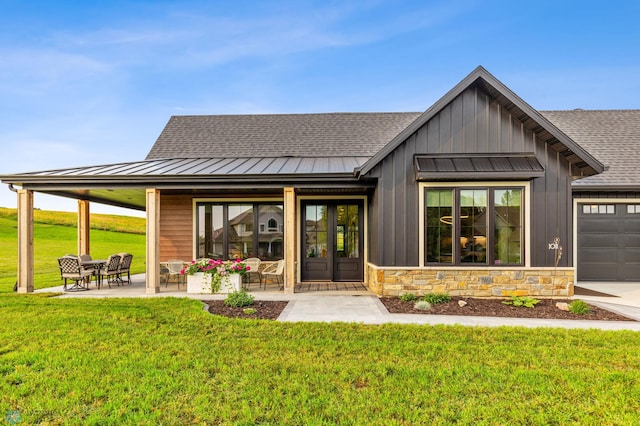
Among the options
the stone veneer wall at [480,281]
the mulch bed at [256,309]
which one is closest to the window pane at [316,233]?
the stone veneer wall at [480,281]

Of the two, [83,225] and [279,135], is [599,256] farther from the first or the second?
[83,225]

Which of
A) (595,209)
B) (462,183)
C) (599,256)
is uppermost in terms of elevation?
(462,183)

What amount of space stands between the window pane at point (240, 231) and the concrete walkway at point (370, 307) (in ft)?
6.45

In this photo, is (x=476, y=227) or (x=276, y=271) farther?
(x=276, y=271)

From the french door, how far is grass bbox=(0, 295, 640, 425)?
16.3ft

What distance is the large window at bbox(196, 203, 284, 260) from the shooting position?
10.8m

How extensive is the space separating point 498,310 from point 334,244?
5.02 m

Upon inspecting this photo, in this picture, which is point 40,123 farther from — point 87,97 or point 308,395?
point 308,395

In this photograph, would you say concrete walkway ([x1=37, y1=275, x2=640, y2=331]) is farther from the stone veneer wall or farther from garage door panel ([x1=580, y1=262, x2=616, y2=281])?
the stone veneer wall

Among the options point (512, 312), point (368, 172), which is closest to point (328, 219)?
point (368, 172)

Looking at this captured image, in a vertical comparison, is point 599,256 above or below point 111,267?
above

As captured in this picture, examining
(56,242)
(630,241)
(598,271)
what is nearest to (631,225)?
(630,241)

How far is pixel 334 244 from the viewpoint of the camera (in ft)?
34.8

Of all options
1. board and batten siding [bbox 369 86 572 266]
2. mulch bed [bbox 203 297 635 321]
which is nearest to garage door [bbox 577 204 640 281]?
board and batten siding [bbox 369 86 572 266]
